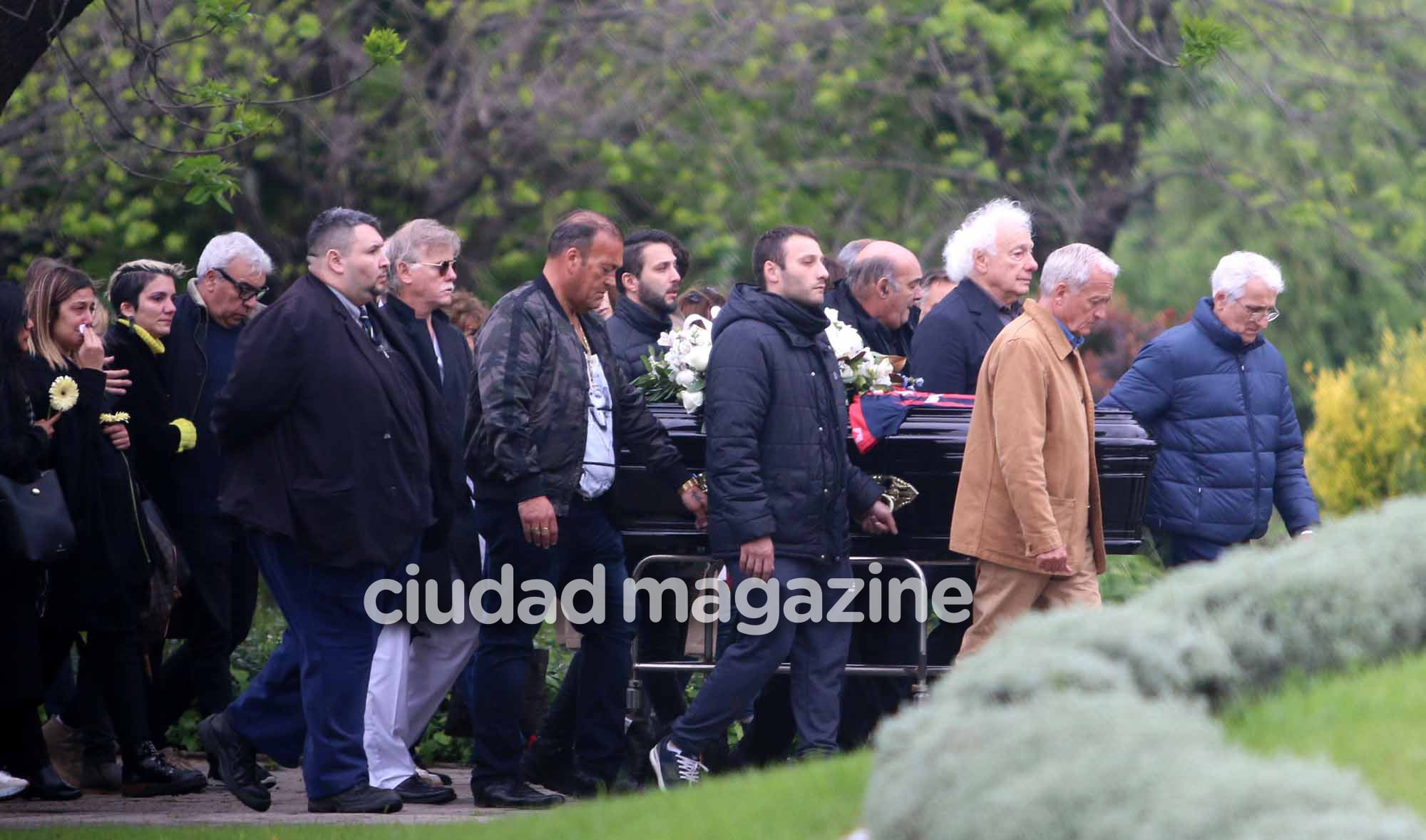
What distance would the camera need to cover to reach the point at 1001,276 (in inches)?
336

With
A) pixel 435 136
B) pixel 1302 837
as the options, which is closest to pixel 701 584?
pixel 1302 837

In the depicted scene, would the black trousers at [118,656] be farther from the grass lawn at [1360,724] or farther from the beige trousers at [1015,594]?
the grass lawn at [1360,724]

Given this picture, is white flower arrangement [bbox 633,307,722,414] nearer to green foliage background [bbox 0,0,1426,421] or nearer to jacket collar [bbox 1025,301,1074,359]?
jacket collar [bbox 1025,301,1074,359]

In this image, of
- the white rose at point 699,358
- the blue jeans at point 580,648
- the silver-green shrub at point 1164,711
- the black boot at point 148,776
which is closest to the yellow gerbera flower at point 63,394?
the black boot at point 148,776

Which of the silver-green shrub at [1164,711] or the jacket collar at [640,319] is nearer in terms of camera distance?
the silver-green shrub at [1164,711]

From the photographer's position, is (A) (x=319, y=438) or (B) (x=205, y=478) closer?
(A) (x=319, y=438)

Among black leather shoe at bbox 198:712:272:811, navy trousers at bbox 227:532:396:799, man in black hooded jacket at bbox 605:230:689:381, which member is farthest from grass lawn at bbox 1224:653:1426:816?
man in black hooded jacket at bbox 605:230:689:381

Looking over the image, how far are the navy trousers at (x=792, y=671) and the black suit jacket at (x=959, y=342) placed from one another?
1.20m

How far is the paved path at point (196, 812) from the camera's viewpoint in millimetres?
7156

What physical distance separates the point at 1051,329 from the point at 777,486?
1.21 metres

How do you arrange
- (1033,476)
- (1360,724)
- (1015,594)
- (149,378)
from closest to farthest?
(1360,724) < (1033,476) < (1015,594) < (149,378)

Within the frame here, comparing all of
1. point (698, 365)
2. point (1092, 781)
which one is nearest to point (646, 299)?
point (698, 365)

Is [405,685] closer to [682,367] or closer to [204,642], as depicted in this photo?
[204,642]

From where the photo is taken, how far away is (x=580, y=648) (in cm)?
799
